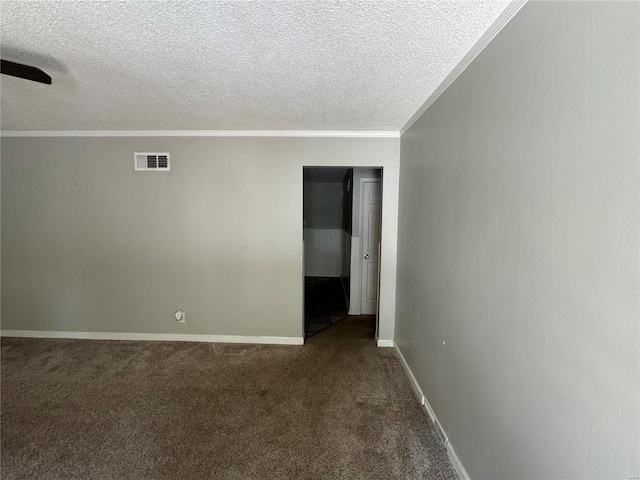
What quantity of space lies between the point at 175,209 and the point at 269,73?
1.97 m

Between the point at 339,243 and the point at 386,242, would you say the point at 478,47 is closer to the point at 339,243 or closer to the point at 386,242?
the point at 386,242

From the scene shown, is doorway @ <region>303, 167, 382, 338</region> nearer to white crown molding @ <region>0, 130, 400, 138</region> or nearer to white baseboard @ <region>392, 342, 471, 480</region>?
white crown molding @ <region>0, 130, 400, 138</region>

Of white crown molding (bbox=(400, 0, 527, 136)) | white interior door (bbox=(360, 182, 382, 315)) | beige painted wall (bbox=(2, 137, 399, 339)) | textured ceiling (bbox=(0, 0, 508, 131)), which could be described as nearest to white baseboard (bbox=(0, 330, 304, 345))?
beige painted wall (bbox=(2, 137, 399, 339))

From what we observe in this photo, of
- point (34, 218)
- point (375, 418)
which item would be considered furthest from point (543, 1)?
point (34, 218)

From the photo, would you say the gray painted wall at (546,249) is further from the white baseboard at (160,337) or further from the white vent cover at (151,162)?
the white vent cover at (151,162)

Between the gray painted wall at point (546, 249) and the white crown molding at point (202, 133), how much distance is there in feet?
4.13

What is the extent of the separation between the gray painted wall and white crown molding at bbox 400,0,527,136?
0.14 ft

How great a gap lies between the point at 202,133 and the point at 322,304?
2.98 metres

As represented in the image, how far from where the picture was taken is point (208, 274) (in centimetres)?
298

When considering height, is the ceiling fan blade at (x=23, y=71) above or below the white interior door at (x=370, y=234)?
above

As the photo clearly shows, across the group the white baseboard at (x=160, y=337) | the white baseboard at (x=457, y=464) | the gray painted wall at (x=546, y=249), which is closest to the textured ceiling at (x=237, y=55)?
the gray painted wall at (x=546, y=249)

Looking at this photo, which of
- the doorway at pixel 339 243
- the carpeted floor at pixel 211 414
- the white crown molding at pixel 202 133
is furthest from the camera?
the doorway at pixel 339 243

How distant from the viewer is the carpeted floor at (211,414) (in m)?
1.55

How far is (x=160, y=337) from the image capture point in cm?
304
